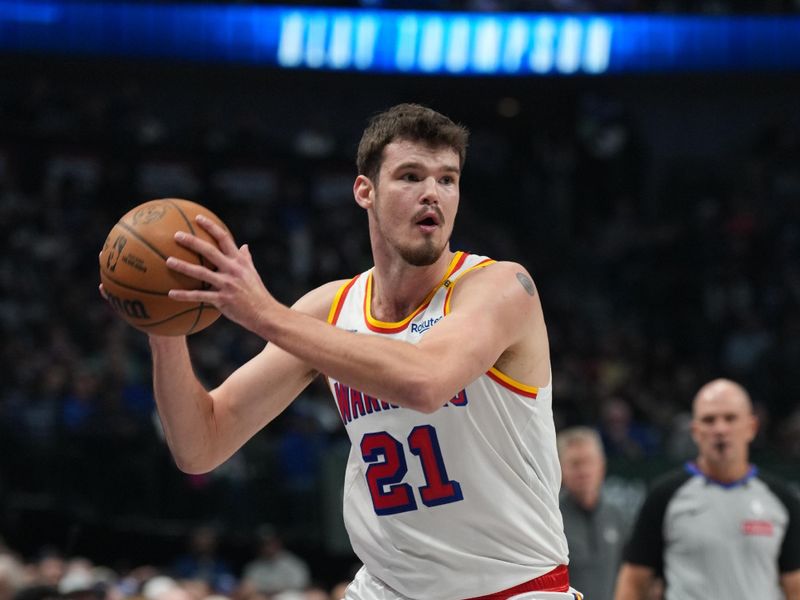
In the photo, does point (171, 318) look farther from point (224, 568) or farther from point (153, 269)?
point (224, 568)

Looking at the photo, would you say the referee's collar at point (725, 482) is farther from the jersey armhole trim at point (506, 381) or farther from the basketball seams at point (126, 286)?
the basketball seams at point (126, 286)

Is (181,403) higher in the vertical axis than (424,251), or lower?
lower

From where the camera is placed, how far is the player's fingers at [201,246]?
141 inches

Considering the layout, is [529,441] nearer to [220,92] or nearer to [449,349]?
[449,349]

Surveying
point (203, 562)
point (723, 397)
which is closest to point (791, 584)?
point (723, 397)

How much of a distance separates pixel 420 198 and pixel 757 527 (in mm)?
3380

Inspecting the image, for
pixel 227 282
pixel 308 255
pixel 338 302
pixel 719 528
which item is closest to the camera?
pixel 227 282

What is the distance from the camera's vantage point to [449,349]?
371cm

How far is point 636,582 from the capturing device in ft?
21.8

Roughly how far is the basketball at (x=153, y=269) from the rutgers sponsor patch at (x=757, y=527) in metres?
3.77

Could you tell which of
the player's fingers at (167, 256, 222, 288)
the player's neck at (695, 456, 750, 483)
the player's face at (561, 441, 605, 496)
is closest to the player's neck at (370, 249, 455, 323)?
the player's fingers at (167, 256, 222, 288)

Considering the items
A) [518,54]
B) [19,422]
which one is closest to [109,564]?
[19,422]

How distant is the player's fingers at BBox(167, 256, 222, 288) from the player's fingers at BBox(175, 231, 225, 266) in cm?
4

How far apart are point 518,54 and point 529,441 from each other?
16.4 meters
